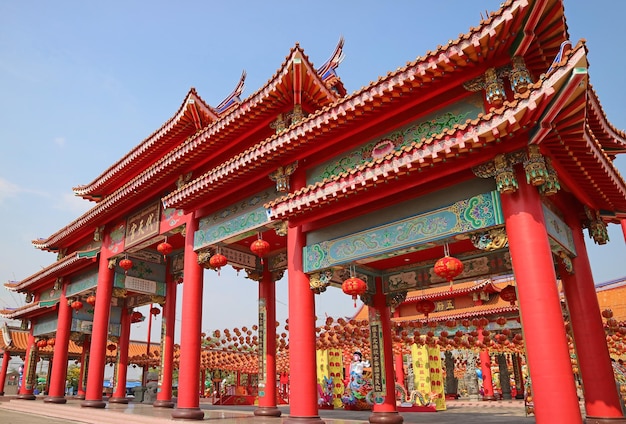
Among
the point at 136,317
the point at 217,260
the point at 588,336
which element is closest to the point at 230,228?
the point at 217,260

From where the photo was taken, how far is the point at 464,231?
25.6 ft

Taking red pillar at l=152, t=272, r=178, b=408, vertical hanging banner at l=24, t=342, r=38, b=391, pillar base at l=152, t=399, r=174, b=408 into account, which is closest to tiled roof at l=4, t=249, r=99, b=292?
vertical hanging banner at l=24, t=342, r=38, b=391

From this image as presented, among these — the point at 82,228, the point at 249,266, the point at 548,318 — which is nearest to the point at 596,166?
the point at 548,318

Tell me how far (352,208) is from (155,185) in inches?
328

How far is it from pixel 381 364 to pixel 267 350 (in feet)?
11.8

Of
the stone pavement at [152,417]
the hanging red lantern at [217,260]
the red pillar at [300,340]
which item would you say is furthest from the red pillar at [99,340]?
the red pillar at [300,340]

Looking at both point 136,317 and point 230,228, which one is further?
point 136,317

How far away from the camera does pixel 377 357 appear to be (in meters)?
12.0

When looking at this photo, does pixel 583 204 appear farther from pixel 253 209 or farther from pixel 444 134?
pixel 253 209

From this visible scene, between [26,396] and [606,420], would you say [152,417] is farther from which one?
[26,396]

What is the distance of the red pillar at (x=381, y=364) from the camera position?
11.1 meters

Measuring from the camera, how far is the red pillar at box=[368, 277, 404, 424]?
11129 millimetres

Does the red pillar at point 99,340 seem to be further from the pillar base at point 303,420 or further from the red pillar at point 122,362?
the pillar base at point 303,420

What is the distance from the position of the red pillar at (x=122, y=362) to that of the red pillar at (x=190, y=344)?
30.2 ft
